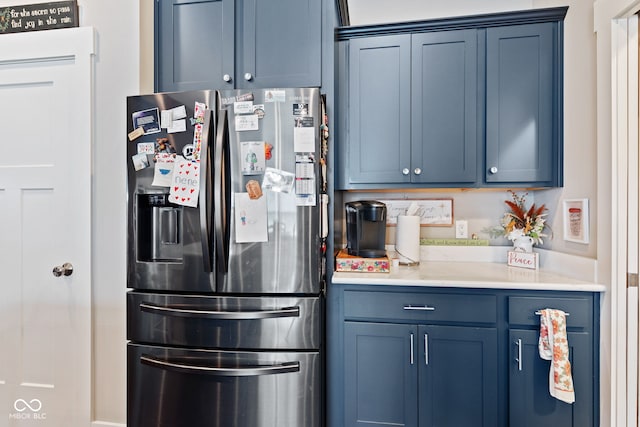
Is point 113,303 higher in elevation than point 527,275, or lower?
lower

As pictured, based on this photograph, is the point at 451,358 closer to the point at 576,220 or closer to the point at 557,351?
the point at 557,351

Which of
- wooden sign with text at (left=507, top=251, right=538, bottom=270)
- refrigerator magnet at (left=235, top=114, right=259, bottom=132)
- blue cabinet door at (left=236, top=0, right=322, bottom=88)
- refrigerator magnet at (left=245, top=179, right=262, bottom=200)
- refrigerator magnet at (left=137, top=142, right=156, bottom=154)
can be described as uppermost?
blue cabinet door at (left=236, top=0, right=322, bottom=88)

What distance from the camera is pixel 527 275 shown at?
5.37 feet

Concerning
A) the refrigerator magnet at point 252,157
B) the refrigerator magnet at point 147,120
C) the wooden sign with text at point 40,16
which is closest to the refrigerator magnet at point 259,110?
the refrigerator magnet at point 252,157

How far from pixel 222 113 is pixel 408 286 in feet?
3.85

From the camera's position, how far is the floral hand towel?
4.42ft

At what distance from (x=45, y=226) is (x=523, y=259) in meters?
2.80

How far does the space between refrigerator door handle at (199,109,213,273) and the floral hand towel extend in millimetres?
1512

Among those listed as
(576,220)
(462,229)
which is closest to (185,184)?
(462,229)

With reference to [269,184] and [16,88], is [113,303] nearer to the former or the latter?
[269,184]

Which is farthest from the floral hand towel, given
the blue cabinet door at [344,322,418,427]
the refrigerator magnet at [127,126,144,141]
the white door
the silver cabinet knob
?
the silver cabinet knob

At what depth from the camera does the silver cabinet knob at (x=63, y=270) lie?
184cm

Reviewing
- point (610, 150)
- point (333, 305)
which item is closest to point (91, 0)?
point (333, 305)

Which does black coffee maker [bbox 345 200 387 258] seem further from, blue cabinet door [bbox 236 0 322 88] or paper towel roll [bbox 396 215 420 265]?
blue cabinet door [bbox 236 0 322 88]
